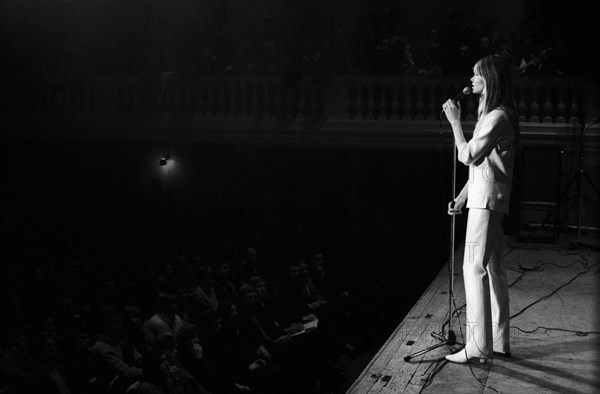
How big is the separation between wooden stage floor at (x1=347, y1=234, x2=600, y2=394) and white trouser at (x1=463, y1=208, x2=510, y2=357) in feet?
0.59

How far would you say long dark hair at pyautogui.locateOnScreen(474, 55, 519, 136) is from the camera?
13.2 feet

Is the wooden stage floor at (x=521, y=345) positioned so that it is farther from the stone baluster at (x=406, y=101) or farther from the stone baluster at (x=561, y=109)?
the stone baluster at (x=406, y=101)

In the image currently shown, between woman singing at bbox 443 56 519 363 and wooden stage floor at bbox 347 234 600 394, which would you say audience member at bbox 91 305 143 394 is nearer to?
wooden stage floor at bbox 347 234 600 394

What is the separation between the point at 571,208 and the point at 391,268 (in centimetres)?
285

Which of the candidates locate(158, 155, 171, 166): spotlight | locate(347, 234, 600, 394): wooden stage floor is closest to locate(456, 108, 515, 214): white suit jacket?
locate(347, 234, 600, 394): wooden stage floor

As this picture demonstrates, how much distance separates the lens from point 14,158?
44.1 ft

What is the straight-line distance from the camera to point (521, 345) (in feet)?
16.2

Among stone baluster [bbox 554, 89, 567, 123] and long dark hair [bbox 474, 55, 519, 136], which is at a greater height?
A: long dark hair [bbox 474, 55, 519, 136]

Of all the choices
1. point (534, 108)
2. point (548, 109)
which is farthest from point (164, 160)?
point (548, 109)

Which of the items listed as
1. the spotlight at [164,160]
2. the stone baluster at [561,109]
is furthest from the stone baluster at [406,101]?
the spotlight at [164,160]

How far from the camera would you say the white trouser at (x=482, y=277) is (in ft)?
13.5

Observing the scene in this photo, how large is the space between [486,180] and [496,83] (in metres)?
0.51

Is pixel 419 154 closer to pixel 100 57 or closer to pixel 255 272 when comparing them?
pixel 255 272

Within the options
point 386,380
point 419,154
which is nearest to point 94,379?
point 386,380
